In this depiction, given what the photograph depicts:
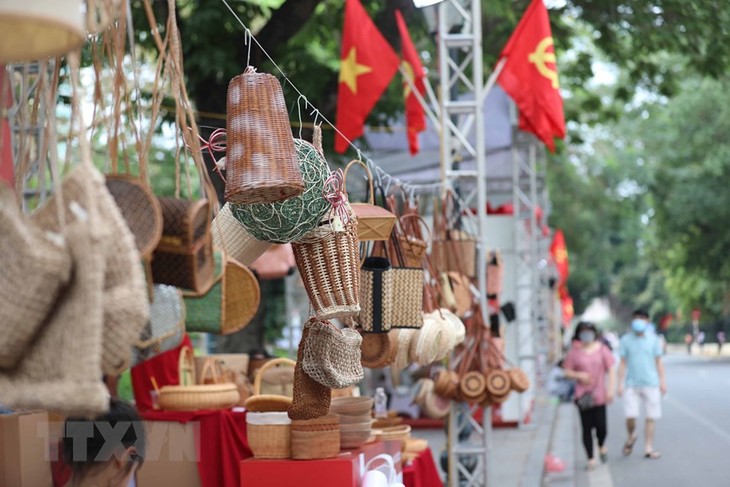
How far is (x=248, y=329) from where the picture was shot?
46.2 feet

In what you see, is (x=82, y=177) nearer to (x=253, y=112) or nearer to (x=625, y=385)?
(x=253, y=112)

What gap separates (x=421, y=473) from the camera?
8656 mm

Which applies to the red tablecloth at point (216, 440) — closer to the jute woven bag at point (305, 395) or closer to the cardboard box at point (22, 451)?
the cardboard box at point (22, 451)

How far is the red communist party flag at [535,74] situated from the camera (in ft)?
35.4

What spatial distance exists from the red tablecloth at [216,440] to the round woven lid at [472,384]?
2807mm

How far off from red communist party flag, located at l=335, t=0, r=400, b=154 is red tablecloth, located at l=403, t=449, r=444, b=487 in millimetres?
3401

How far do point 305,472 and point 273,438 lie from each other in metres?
0.30

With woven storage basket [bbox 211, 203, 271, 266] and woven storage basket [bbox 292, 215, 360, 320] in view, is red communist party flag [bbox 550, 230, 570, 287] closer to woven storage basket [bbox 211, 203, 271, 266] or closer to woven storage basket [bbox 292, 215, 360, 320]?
woven storage basket [bbox 211, 203, 271, 266]

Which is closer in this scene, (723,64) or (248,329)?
(248,329)

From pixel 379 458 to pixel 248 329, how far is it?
286 inches

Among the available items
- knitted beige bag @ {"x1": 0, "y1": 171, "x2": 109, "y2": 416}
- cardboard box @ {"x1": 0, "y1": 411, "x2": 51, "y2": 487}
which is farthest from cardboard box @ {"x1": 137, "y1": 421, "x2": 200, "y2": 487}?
knitted beige bag @ {"x1": 0, "y1": 171, "x2": 109, "y2": 416}

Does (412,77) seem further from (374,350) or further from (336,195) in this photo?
(336,195)

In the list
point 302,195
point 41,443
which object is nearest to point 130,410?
point 302,195

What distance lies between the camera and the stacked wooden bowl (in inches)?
283
